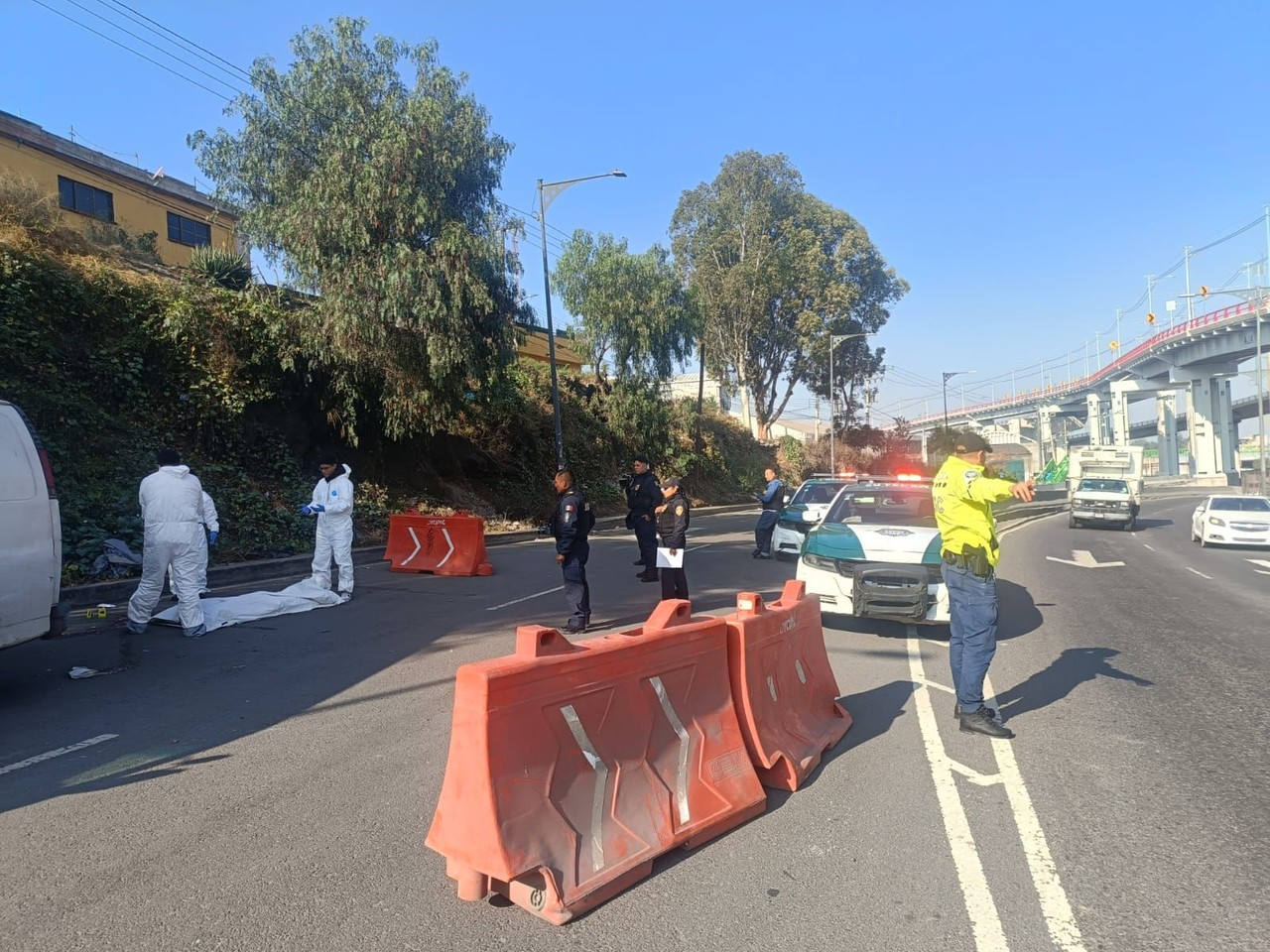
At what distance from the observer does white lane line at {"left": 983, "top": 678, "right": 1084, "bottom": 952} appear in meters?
3.07

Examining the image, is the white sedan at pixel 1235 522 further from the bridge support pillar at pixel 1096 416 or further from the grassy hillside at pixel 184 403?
the bridge support pillar at pixel 1096 416

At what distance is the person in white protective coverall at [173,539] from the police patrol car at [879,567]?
19.7 feet

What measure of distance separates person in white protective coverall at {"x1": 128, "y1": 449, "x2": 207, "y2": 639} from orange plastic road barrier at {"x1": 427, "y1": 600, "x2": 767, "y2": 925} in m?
5.88

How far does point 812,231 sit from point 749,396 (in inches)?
368

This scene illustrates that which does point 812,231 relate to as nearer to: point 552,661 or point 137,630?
point 137,630

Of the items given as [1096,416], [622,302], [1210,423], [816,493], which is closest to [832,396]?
[622,302]

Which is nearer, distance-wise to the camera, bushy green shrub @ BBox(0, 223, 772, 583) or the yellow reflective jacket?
the yellow reflective jacket

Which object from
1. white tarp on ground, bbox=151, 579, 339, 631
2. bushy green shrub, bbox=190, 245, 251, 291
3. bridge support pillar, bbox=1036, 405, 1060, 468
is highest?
bushy green shrub, bbox=190, 245, 251, 291

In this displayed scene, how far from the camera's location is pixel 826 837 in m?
3.85

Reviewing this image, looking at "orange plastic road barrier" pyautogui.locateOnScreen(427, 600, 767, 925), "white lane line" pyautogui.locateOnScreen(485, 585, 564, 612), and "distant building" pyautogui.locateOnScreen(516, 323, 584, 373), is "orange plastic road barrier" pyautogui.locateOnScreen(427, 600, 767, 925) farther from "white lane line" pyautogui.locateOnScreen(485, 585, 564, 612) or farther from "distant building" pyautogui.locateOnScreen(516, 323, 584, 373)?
"distant building" pyautogui.locateOnScreen(516, 323, 584, 373)

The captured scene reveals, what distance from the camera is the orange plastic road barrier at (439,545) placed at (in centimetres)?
1330

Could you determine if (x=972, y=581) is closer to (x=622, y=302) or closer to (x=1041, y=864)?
(x=1041, y=864)

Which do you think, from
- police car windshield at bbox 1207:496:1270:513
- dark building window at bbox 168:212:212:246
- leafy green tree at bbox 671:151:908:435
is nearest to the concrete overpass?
leafy green tree at bbox 671:151:908:435

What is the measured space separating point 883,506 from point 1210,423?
6796 centimetres
